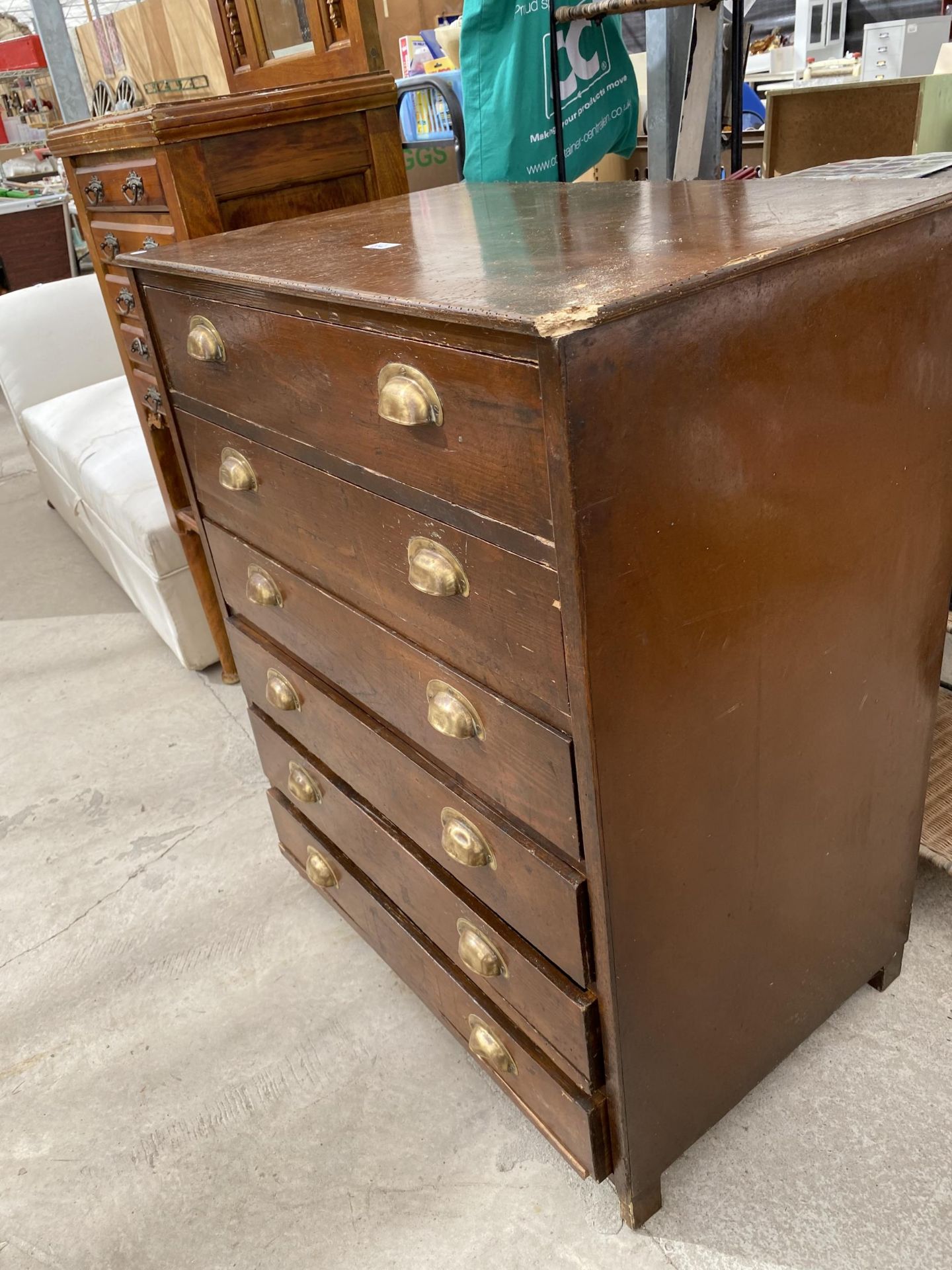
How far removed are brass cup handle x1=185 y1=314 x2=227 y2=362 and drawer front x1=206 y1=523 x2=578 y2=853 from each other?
0.29 m

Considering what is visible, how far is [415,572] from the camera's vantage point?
36.9 inches

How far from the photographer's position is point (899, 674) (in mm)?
1153

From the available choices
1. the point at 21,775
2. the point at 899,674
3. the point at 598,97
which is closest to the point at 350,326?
the point at 899,674

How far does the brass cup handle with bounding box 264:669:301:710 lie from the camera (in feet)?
4.73

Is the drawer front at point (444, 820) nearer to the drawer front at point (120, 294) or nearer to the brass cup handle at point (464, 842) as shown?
the brass cup handle at point (464, 842)

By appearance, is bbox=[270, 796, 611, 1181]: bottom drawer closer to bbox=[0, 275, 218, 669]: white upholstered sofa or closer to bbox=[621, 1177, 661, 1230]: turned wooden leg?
bbox=[621, 1177, 661, 1230]: turned wooden leg

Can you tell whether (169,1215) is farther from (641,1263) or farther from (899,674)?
(899,674)

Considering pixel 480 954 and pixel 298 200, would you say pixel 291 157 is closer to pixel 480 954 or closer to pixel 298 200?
pixel 298 200

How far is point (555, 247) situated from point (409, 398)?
0.23 meters

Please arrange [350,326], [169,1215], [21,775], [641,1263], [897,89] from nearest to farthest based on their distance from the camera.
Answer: [350,326], [641,1263], [169,1215], [897,89], [21,775]

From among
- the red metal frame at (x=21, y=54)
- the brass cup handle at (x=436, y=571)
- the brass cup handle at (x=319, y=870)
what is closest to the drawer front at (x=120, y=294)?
the brass cup handle at (x=319, y=870)

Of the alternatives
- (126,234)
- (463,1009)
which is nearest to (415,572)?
(463,1009)

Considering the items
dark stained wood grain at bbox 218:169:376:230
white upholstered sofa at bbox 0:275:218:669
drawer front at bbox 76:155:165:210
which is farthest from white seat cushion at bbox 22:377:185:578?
dark stained wood grain at bbox 218:169:376:230

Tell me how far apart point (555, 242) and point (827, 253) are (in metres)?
0.26
